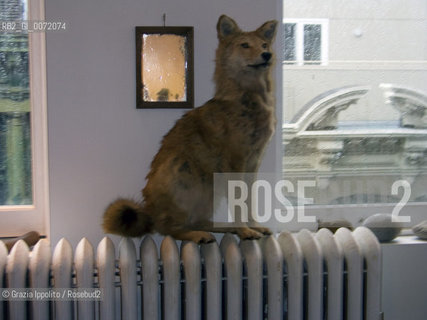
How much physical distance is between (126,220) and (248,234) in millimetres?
336

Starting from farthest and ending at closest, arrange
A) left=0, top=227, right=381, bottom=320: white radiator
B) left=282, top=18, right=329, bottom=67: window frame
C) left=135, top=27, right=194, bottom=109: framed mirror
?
left=282, top=18, right=329, bottom=67: window frame
left=135, top=27, right=194, bottom=109: framed mirror
left=0, top=227, right=381, bottom=320: white radiator

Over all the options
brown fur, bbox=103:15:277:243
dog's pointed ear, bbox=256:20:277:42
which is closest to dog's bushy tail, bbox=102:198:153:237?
brown fur, bbox=103:15:277:243

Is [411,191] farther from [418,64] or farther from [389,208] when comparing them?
[418,64]

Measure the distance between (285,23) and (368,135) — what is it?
0.53m

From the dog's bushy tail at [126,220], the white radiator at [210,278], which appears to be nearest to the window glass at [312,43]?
the white radiator at [210,278]

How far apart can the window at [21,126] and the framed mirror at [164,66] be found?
349mm

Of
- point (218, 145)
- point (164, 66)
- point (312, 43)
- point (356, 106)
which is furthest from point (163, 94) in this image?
point (356, 106)

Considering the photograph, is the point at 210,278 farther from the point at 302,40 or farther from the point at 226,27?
the point at 302,40

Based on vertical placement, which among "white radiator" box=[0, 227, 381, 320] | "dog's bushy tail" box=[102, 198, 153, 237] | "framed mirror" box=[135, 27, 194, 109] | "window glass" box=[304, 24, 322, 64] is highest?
"window glass" box=[304, 24, 322, 64]

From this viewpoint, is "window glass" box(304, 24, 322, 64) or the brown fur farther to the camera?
"window glass" box(304, 24, 322, 64)

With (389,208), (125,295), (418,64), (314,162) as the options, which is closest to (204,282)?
(125,295)

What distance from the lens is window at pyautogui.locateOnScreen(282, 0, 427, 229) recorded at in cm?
173

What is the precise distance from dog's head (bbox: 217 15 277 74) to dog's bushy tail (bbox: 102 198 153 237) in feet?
1.52

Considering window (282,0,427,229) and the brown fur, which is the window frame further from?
the brown fur
